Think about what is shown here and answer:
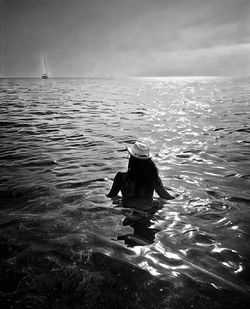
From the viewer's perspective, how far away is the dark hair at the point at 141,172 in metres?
5.81

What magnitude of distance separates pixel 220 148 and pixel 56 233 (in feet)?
30.0

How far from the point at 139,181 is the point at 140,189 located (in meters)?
0.24

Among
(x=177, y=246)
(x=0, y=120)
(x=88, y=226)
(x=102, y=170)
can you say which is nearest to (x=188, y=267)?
(x=177, y=246)

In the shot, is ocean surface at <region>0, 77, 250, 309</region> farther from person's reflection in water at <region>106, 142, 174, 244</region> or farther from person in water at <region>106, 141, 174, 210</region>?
person in water at <region>106, 141, 174, 210</region>

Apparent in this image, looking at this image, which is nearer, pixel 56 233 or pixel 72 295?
pixel 72 295

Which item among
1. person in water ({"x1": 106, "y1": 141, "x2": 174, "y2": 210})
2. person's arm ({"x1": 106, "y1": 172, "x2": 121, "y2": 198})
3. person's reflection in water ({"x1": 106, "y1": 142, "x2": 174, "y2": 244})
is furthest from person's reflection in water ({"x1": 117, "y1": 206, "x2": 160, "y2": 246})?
person's arm ({"x1": 106, "y1": 172, "x2": 121, "y2": 198})

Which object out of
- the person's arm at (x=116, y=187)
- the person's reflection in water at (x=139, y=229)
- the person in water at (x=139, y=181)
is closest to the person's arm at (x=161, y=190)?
the person in water at (x=139, y=181)

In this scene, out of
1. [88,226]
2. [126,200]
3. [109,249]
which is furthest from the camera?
[126,200]

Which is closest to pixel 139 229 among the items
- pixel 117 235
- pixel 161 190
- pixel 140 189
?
pixel 117 235

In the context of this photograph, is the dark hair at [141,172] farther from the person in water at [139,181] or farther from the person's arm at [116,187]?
the person's arm at [116,187]

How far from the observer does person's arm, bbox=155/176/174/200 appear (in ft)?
20.7

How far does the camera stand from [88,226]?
5.48 meters

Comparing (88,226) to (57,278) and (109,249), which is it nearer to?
(109,249)

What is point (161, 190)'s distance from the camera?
6.47 m
